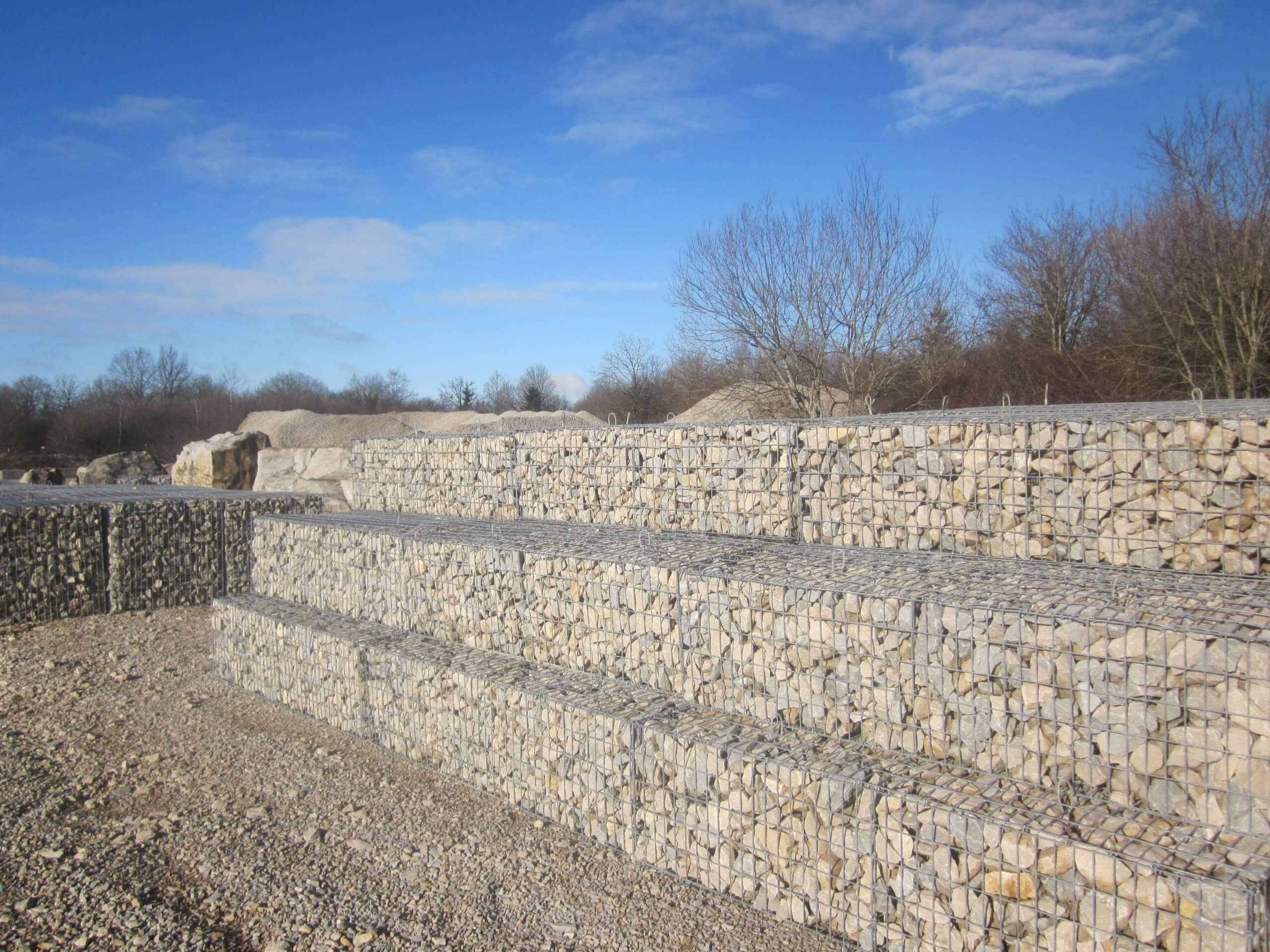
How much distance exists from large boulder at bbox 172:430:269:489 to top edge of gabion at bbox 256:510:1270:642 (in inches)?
475

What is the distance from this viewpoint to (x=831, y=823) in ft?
9.02

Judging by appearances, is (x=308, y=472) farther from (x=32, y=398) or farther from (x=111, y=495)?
(x=32, y=398)

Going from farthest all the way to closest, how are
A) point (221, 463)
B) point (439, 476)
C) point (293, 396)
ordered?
1. point (293, 396)
2. point (221, 463)
3. point (439, 476)

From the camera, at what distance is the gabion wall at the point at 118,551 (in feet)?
26.0

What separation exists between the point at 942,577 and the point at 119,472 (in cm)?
2284

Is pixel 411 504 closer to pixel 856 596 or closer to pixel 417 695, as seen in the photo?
pixel 417 695

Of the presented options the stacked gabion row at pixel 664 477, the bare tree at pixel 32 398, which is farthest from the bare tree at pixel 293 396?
the stacked gabion row at pixel 664 477

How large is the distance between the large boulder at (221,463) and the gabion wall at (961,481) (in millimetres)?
11603

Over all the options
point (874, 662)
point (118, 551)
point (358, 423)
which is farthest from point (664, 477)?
point (358, 423)

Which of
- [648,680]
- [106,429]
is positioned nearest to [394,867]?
[648,680]

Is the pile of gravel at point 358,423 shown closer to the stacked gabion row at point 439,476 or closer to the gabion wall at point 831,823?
the stacked gabion row at point 439,476

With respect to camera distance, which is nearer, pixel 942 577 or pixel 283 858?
pixel 942 577

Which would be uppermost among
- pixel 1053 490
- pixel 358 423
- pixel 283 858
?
pixel 358 423

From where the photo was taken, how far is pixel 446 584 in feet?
16.2
